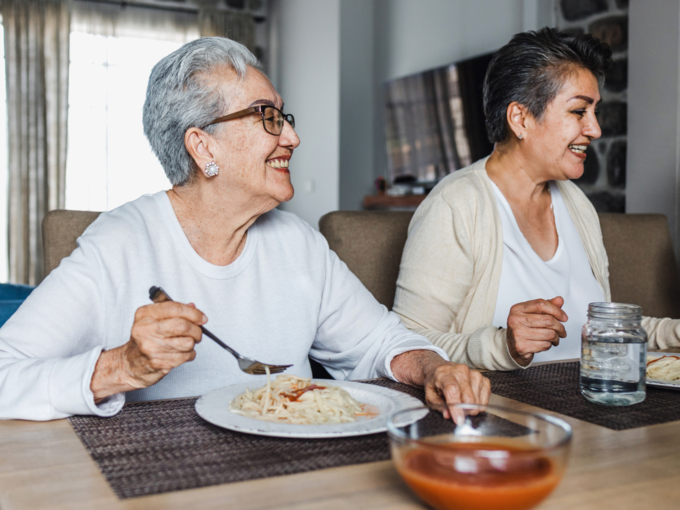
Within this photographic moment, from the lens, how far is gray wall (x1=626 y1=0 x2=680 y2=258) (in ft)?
9.72

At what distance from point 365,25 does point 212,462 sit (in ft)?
17.4

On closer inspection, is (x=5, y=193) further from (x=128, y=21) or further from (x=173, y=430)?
(x=173, y=430)

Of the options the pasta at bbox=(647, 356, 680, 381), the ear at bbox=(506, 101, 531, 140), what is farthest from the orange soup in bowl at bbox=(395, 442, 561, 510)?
the ear at bbox=(506, 101, 531, 140)

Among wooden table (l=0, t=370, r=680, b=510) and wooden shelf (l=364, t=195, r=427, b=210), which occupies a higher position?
wooden shelf (l=364, t=195, r=427, b=210)

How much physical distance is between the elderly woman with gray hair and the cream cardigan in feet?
0.71

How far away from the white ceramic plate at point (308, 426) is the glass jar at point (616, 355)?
27cm

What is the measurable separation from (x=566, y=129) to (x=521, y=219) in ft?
0.88

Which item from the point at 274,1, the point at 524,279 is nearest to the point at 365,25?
the point at 274,1

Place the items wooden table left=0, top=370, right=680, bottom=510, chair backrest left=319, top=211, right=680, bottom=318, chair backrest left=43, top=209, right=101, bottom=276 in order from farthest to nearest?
chair backrest left=319, top=211, right=680, bottom=318
chair backrest left=43, top=209, right=101, bottom=276
wooden table left=0, top=370, right=680, bottom=510

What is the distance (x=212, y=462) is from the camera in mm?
703

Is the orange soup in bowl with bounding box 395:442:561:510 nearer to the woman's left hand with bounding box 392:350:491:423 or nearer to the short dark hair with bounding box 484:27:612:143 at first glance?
the woman's left hand with bounding box 392:350:491:423

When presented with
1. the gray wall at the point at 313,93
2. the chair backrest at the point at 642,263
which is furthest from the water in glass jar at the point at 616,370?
the gray wall at the point at 313,93

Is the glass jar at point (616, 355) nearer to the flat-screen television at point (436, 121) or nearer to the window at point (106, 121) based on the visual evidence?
the flat-screen television at point (436, 121)

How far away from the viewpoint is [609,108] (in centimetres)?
337
